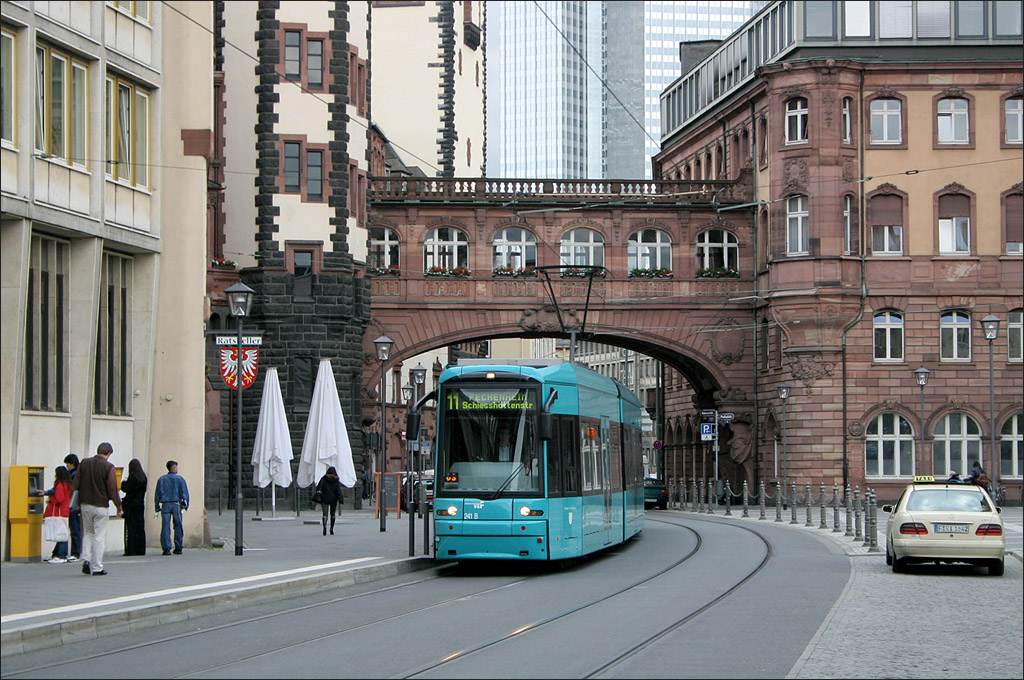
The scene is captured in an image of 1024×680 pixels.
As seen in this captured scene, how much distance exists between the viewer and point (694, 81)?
69875 mm

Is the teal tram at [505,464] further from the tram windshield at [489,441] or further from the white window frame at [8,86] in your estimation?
the white window frame at [8,86]

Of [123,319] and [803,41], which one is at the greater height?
[803,41]

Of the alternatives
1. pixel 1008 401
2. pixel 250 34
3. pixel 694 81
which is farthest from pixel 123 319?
pixel 694 81

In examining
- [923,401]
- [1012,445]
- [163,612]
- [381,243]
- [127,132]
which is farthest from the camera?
[381,243]

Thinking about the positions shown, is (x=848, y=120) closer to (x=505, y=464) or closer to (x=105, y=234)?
(x=105, y=234)

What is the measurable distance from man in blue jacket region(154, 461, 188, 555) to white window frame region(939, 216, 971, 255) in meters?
36.5

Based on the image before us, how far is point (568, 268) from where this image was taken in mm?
55750

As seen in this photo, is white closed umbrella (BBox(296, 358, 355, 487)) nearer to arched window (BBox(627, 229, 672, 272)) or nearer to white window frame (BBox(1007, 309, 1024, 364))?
arched window (BBox(627, 229, 672, 272))

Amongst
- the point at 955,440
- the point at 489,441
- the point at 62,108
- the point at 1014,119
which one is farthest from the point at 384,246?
the point at 489,441

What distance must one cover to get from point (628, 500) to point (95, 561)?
1280 cm

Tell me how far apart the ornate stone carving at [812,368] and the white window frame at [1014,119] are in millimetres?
10361

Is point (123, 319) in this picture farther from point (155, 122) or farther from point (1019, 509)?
point (1019, 509)

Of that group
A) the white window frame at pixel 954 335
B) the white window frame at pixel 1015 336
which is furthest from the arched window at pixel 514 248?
the white window frame at pixel 1015 336

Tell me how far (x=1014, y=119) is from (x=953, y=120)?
7.10 feet
